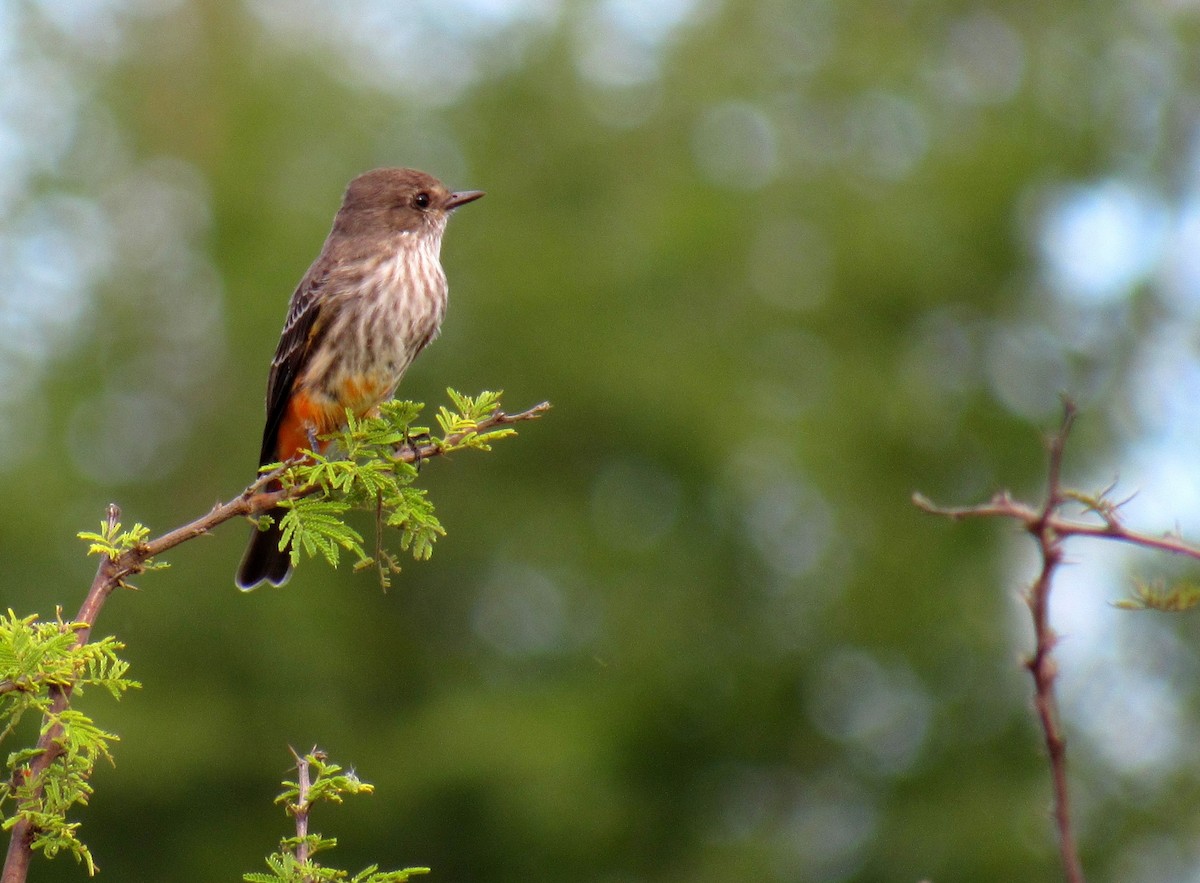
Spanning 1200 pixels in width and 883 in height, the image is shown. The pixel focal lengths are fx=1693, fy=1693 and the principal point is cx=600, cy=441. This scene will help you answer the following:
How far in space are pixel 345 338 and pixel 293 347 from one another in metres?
0.27

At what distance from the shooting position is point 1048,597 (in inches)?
75.6

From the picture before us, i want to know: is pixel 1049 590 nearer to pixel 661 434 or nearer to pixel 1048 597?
pixel 1048 597

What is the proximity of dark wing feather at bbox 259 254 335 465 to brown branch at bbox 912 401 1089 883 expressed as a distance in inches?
192

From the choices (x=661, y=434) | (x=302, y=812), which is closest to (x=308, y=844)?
(x=302, y=812)

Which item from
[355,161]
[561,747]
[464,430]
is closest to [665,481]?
[561,747]

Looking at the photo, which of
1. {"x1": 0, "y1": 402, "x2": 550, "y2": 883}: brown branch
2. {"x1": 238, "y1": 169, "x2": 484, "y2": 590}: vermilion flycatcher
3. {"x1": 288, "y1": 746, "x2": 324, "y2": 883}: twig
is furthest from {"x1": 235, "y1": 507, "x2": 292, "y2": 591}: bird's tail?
{"x1": 288, "y1": 746, "x2": 324, "y2": 883}: twig

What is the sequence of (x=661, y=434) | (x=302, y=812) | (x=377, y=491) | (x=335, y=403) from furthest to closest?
(x=661, y=434)
(x=335, y=403)
(x=377, y=491)
(x=302, y=812)

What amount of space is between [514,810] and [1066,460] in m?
7.13

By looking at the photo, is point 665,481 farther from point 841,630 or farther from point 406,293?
point 406,293

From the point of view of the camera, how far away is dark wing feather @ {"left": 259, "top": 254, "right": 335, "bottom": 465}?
6.62m

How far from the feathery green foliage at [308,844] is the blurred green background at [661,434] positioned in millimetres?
14891

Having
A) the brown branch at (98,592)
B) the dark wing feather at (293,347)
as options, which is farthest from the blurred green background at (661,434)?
the brown branch at (98,592)

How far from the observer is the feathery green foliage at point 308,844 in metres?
2.75

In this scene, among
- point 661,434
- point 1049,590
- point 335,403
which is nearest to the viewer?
point 1049,590
